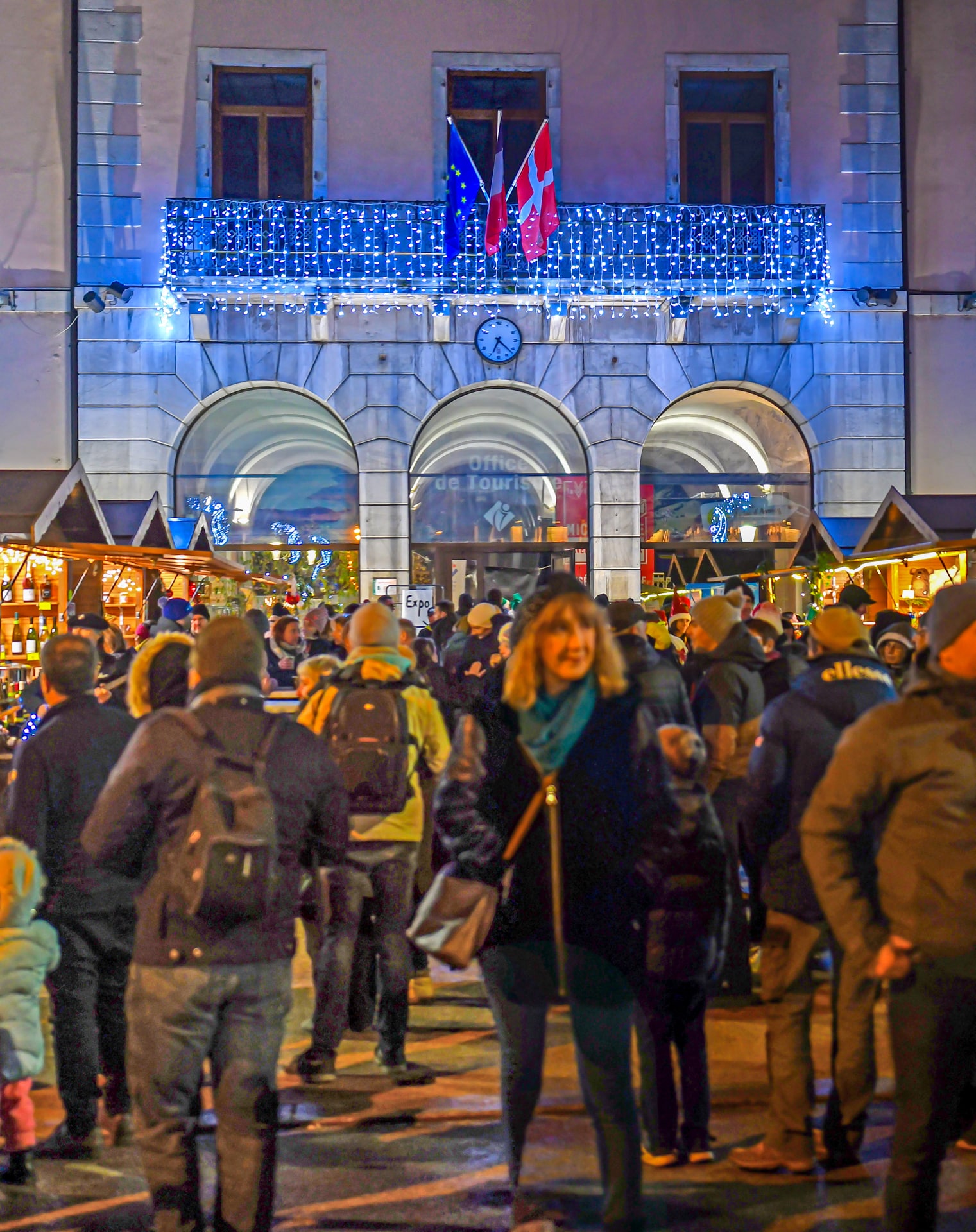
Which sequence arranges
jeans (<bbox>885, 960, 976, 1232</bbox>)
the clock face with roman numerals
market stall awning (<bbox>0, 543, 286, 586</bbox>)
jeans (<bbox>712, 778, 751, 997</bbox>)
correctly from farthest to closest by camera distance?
1. the clock face with roman numerals
2. market stall awning (<bbox>0, 543, 286, 586</bbox>)
3. jeans (<bbox>712, 778, 751, 997</bbox>)
4. jeans (<bbox>885, 960, 976, 1232</bbox>)

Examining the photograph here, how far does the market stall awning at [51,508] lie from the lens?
1273cm

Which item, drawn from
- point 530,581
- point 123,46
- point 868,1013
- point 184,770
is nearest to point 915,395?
point 530,581

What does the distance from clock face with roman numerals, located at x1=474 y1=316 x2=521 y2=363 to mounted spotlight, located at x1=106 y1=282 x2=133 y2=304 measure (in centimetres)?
552

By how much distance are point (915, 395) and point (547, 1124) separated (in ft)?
58.6

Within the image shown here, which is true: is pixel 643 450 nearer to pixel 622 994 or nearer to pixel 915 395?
pixel 915 395

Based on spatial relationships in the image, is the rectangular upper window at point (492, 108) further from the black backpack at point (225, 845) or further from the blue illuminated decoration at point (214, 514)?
the black backpack at point (225, 845)

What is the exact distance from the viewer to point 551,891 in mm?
3820

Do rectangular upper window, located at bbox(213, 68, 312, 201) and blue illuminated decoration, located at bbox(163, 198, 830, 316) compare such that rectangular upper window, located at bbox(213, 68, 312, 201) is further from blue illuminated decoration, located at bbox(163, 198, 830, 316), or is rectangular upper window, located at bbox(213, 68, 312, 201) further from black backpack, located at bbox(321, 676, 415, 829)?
black backpack, located at bbox(321, 676, 415, 829)

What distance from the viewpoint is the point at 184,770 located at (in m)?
3.73

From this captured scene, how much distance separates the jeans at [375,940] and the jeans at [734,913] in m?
1.76

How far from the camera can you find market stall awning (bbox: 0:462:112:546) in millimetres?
12727

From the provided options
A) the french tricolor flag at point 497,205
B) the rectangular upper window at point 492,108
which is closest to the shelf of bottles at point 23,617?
the french tricolor flag at point 497,205

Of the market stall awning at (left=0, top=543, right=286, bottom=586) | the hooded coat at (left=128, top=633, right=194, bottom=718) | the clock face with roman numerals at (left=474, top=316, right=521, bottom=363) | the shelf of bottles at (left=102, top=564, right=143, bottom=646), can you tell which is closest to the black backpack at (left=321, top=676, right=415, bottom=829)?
the hooded coat at (left=128, top=633, right=194, bottom=718)

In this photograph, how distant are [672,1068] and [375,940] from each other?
1.70m
